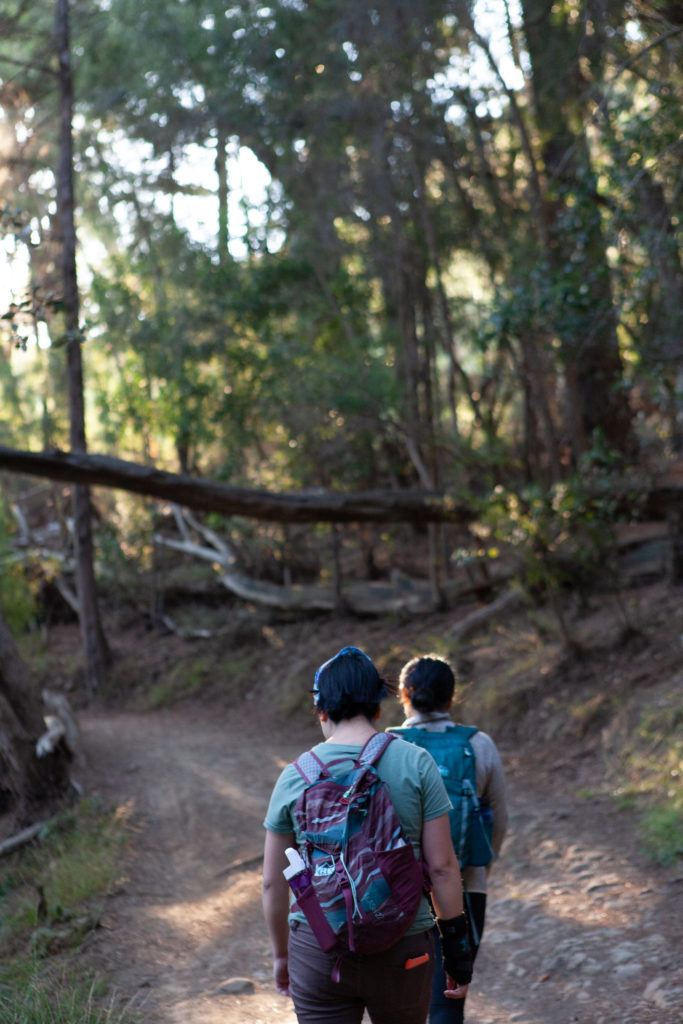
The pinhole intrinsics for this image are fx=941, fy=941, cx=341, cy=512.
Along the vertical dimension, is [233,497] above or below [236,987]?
above

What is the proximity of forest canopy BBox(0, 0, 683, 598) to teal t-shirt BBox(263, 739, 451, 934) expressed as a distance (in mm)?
9005

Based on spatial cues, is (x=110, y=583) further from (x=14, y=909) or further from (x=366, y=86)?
(x=14, y=909)

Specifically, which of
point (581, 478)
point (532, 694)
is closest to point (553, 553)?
point (581, 478)

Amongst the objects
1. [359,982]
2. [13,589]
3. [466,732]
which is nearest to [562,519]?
[466,732]

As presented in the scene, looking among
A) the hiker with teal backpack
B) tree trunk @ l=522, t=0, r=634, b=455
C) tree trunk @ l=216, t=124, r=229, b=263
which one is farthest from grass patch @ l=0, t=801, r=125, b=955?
tree trunk @ l=216, t=124, r=229, b=263

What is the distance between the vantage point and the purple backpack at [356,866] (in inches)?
101

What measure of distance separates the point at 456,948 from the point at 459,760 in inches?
34.4

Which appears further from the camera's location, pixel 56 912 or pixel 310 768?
pixel 56 912

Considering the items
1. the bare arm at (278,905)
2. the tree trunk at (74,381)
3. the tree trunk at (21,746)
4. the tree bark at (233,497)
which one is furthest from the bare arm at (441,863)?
the tree trunk at (74,381)

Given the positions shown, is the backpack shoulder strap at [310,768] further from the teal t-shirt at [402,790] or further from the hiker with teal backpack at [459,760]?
the hiker with teal backpack at [459,760]

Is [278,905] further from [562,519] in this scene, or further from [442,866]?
[562,519]

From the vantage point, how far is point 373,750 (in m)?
2.71

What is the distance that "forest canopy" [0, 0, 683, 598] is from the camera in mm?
13594

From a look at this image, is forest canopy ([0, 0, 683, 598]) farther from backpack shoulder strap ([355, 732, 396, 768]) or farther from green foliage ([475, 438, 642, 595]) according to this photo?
backpack shoulder strap ([355, 732, 396, 768])
